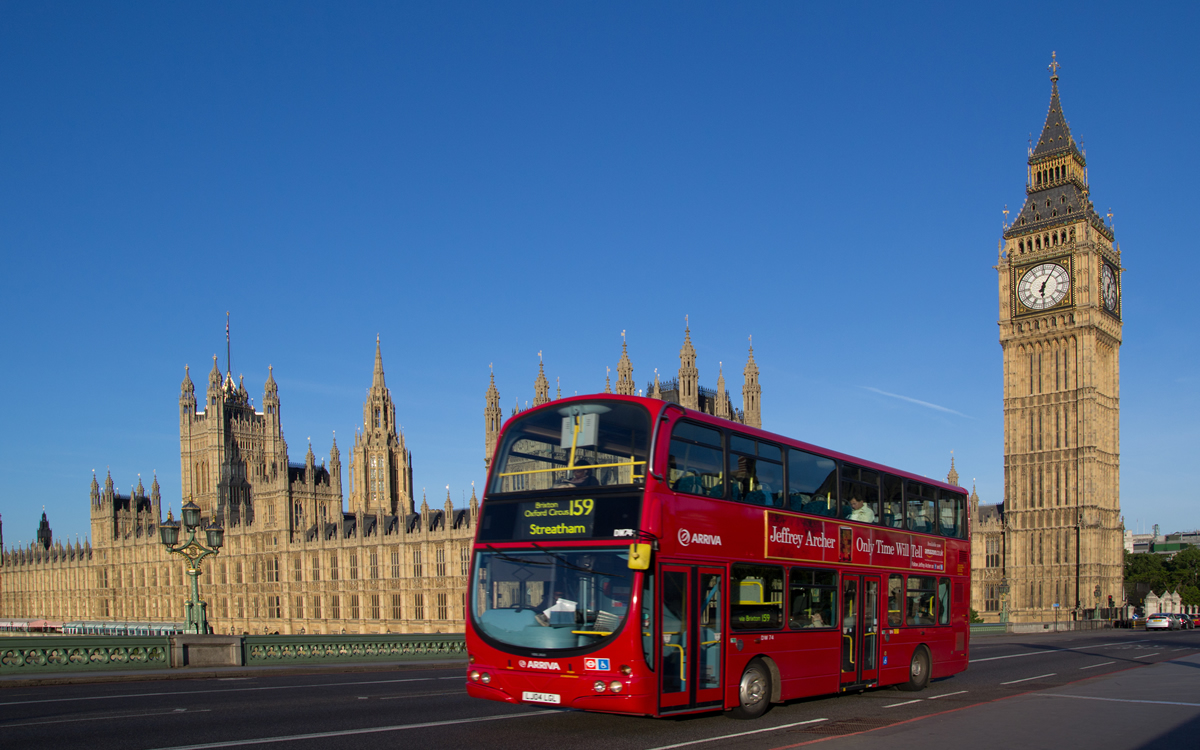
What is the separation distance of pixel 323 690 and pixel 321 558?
70.7 meters

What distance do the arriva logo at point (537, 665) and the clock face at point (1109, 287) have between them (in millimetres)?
79991

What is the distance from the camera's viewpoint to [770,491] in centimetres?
1504

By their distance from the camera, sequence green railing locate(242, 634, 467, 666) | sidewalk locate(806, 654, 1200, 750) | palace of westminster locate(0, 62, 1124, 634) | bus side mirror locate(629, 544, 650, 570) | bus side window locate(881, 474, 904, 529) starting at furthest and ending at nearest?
palace of westminster locate(0, 62, 1124, 634) → green railing locate(242, 634, 467, 666) → bus side window locate(881, 474, 904, 529) → sidewalk locate(806, 654, 1200, 750) → bus side mirror locate(629, 544, 650, 570)

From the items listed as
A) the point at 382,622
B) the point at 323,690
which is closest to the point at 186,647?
the point at 323,690

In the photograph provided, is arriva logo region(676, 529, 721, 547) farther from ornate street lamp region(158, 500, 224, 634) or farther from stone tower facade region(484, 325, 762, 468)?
stone tower facade region(484, 325, 762, 468)

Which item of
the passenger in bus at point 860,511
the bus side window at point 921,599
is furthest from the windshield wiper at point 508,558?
the bus side window at point 921,599

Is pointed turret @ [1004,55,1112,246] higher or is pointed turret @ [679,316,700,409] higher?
pointed turret @ [1004,55,1112,246]

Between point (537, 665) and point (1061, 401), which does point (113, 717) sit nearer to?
point (537, 665)

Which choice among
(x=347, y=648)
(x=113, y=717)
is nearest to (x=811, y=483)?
(x=113, y=717)

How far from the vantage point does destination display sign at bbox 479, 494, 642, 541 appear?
12453 millimetres

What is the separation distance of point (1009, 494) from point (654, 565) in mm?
76802

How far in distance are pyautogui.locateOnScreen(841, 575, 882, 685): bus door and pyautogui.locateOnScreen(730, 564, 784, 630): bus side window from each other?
2.23 metres

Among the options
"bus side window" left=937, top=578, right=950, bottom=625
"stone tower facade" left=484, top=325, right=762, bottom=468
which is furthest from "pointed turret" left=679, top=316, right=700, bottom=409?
"bus side window" left=937, top=578, right=950, bottom=625

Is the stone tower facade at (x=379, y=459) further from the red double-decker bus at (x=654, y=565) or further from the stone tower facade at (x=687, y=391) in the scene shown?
the red double-decker bus at (x=654, y=565)
